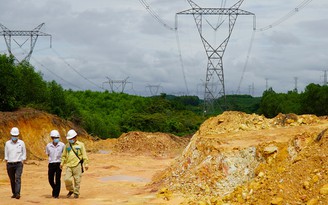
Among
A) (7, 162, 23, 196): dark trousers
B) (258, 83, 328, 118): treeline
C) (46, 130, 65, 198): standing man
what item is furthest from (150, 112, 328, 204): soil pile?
(258, 83, 328, 118): treeline

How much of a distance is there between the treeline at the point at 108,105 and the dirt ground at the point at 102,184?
888 centimetres

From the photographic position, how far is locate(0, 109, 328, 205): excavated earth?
12852mm

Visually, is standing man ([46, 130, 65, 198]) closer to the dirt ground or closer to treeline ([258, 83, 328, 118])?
the dirt ground

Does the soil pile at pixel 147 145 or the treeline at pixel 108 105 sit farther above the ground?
the treeline at pixel 108 105

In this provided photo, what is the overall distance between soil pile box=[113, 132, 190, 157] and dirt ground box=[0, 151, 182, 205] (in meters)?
4.59

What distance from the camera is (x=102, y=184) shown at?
2084cm

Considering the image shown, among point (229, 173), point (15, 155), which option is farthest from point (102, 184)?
point (15, 155)

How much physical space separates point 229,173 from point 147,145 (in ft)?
79.1

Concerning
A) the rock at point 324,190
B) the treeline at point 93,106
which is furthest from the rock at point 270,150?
the treeline at point 93,106

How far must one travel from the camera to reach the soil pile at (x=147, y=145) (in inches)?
1554

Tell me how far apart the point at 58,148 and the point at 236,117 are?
1097cm

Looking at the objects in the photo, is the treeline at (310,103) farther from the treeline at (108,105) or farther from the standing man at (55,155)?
A: the standing man at (55,155)

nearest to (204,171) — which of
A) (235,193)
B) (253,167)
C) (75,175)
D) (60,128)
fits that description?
(253,167)

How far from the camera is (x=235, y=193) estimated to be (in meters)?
13.8
